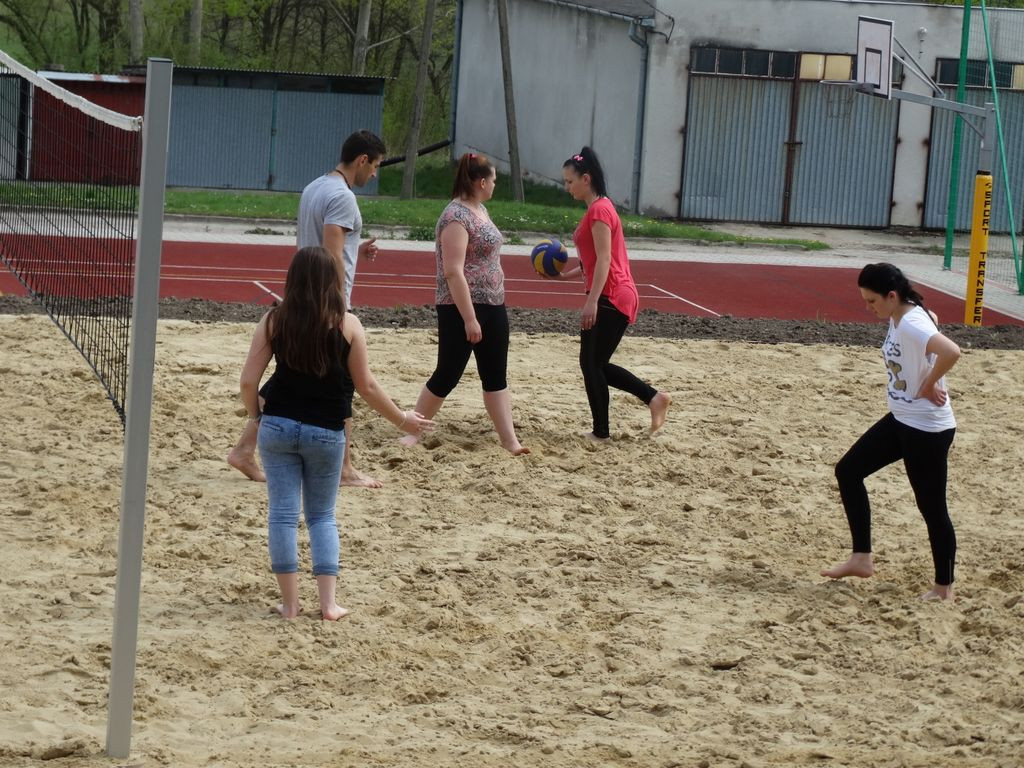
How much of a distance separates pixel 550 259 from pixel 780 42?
18033mm

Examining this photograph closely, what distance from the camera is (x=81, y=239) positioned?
61.9 ft

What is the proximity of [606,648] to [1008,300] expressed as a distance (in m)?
14.0

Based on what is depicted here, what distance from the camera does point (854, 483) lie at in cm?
656

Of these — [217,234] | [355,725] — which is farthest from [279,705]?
[217,234]

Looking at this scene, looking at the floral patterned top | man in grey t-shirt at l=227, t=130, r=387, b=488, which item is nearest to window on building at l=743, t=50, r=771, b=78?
the floral patterned top

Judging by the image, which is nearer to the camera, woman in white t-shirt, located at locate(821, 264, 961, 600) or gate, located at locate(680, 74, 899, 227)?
woman in white t-shirt, located at locate(821, 264, 961, 600)

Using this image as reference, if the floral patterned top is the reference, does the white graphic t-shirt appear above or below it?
below

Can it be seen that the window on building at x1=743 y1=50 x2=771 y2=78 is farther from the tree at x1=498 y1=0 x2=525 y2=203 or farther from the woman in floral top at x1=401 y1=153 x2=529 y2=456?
the woman in floral top at x1=401 y1=153 x2=529 y2=456

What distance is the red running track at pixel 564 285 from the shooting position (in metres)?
16.6

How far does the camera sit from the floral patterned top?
8.03 m

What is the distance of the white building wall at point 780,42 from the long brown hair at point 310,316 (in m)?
21.2

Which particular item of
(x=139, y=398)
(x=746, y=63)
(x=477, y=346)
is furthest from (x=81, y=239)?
(x=139, y=398)

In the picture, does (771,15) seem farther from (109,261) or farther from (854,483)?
A: (854,483)

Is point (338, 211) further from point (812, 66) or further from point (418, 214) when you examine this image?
point (812, 66)
